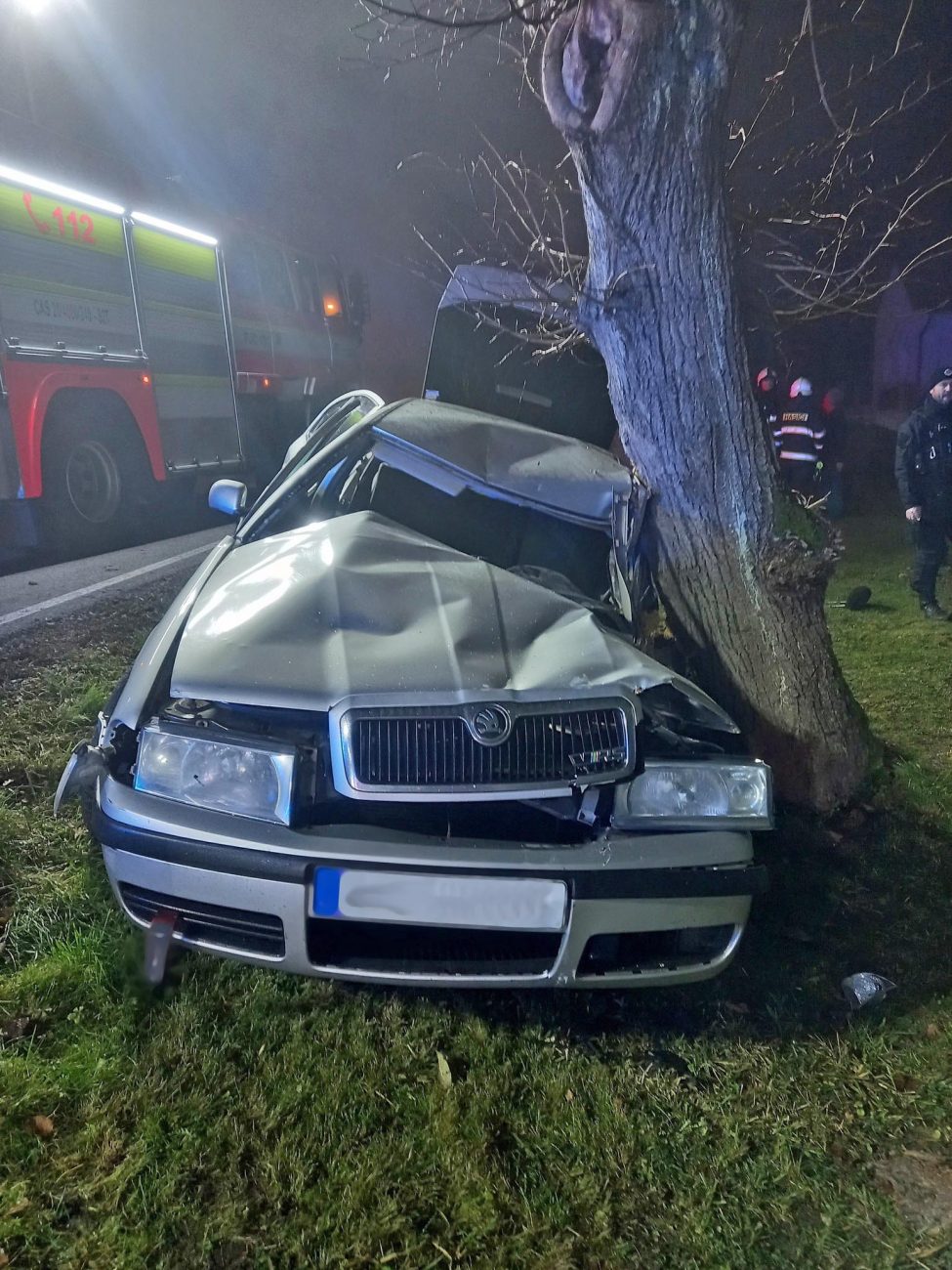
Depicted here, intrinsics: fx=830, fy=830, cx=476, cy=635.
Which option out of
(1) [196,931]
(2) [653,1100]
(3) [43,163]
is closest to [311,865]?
(1) [196,931]

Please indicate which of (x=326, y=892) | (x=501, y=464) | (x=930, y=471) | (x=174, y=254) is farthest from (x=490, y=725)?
(x=174, y=254)

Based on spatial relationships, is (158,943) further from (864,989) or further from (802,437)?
(802,437)

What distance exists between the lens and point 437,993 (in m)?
2.13

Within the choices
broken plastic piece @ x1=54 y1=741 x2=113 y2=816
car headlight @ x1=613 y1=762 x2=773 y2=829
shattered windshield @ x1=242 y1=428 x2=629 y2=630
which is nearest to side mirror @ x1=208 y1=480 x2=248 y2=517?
shattered windshield @ x1=242 y1=428 x2=629 y2=630

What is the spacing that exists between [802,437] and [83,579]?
20.4 feet

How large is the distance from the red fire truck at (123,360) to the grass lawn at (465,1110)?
4.29 meters

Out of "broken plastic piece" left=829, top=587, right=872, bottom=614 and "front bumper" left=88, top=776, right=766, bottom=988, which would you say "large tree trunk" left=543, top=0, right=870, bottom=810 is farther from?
"broken plastic piece" left=829, top=587, right=872, bottom=614

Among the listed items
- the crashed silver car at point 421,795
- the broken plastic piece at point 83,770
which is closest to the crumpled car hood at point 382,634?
the crashed silver car at point 421,795

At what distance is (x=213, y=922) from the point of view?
1.83 m

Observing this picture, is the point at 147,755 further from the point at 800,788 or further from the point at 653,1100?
the point at 800,788

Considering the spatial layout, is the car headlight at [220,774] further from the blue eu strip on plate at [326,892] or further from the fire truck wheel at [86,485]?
the fire truck wheel at [86,485]

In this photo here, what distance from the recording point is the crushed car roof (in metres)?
2.98

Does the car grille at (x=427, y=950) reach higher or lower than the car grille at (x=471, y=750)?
lower

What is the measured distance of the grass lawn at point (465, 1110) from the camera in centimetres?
153
